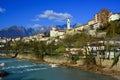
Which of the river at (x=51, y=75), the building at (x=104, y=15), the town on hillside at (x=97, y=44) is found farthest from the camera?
the building at (x=104, y=15)

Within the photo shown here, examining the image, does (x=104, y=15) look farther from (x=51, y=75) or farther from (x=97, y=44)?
(x=51, y=75)

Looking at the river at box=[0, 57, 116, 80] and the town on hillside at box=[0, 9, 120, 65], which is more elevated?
the town on hillside at box=[0, 9, 120, 65]

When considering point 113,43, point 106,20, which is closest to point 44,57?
point 113,43

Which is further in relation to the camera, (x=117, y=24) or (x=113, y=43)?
(x=117, y=24)

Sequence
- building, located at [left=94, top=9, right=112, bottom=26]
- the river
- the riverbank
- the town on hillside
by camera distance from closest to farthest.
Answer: the river < the riverbank < the town on hillside < building, located at [left=94, top=9, right=112, bottom=26]

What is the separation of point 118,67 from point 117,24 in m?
26.9

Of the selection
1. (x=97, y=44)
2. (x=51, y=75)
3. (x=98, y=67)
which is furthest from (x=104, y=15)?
(x=51, y=75)

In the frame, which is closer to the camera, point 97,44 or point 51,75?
point 51,75

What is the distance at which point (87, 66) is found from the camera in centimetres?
3809

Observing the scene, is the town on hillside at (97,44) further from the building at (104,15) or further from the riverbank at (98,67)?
the riverbank at (98,67)

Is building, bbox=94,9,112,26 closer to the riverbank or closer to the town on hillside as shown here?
the town on hillside

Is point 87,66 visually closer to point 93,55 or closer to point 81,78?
point 93,55

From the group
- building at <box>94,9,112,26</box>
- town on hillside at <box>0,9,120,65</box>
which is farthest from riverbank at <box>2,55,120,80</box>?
building at <box>94,9,112,26</box>

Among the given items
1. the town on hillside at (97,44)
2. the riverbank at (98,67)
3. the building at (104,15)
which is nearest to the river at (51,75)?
the riverbank at (98,67)
